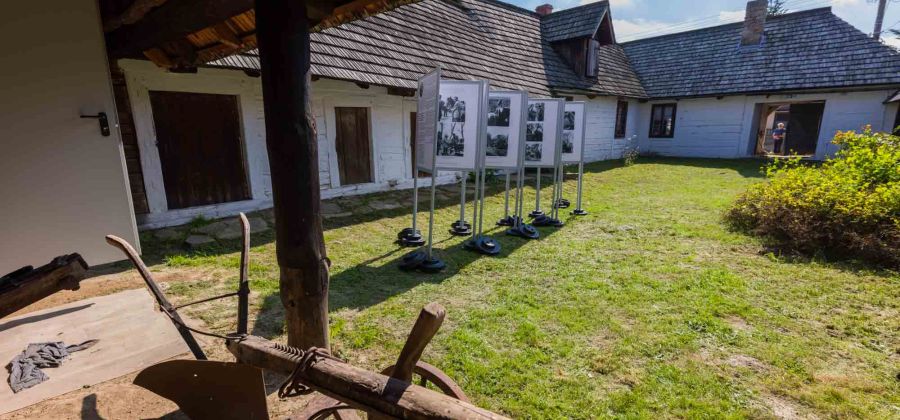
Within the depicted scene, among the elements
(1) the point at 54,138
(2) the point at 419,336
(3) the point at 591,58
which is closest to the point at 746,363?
(2) the point at 419,336

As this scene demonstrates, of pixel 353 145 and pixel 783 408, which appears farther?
pixel 353 145

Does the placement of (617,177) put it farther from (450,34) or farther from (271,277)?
(271,277)

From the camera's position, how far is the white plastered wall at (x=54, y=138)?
3.39 meters

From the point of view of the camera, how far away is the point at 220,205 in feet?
20.6

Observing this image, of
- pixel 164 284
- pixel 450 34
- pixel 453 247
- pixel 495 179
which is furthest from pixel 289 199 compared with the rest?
pixel 450 34

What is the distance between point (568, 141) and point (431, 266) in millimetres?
3792

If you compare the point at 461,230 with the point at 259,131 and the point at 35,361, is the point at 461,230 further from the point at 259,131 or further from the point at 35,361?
the point at 35,361

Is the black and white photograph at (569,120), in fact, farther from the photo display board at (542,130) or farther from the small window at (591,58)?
the small window at (591,58)

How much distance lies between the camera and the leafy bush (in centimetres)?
459

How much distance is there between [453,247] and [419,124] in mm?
1794

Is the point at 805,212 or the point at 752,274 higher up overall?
the point at 805,212

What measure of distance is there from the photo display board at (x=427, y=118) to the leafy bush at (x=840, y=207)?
4.90 m

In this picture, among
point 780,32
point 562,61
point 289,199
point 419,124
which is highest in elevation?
point 780,32

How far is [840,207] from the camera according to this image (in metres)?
4.89
